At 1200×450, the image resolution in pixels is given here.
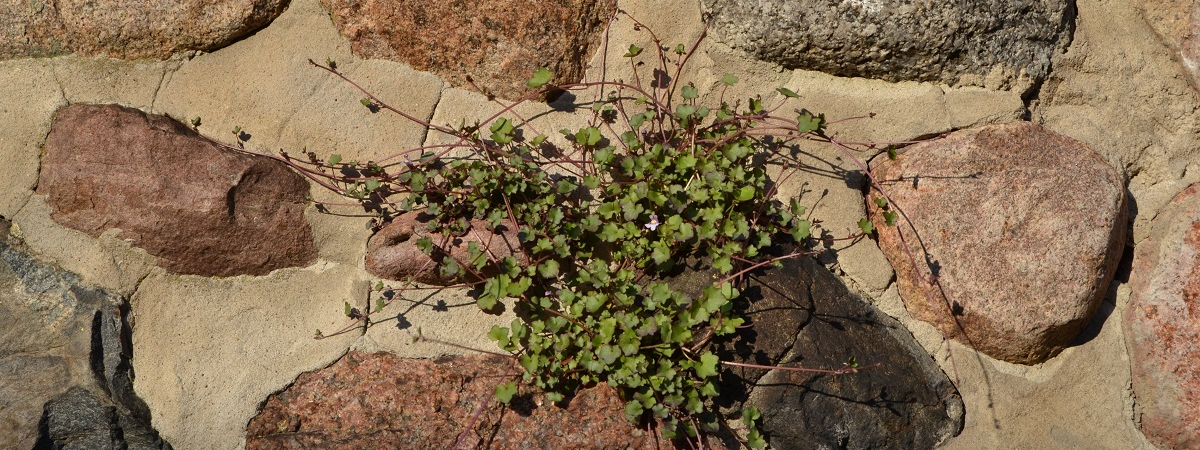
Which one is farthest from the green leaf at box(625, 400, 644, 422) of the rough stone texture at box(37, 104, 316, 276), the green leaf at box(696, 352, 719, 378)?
the rough stone texture at box(37, 104, 316, 276)

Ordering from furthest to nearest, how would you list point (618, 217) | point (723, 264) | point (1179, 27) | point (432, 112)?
point (1179, 27) < point (432, 112) < point (618, 217) < point (723, 264)

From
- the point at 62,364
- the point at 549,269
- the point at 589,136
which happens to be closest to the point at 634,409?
the point at 549,269

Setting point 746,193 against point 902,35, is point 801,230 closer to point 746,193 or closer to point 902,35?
point 746,193

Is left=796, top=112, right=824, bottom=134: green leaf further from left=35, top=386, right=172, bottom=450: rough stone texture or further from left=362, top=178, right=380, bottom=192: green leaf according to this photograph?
left=35, top=386, right=172, bottom=450: rough stone texture

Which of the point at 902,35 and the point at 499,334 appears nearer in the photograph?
the point at 499,334

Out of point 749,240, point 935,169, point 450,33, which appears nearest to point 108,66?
point 450,33
